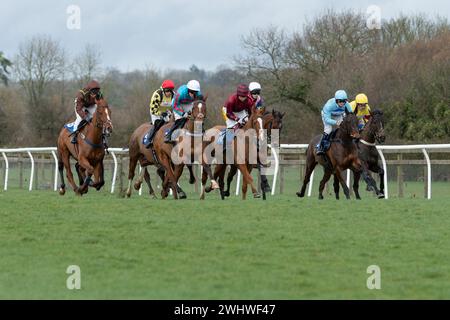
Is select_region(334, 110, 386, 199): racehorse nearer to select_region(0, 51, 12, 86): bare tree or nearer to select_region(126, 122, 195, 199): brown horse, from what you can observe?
select_region(126, 122, 195, 199): brown horse

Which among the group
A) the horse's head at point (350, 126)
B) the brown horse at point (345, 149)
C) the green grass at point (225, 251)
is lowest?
the green grass at point (225, 251)

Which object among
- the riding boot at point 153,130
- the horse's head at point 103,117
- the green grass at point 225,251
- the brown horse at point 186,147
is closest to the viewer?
the green grass at point 225,251

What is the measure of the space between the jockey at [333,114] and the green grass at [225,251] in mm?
4242

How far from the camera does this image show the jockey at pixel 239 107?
18438 millimetres

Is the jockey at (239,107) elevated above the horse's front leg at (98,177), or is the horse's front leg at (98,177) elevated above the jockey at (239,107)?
the jockey at (239,107)

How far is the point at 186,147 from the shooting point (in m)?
18.2

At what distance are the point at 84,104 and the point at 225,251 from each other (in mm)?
10102

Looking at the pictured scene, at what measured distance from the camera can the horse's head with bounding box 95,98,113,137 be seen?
61.8ft

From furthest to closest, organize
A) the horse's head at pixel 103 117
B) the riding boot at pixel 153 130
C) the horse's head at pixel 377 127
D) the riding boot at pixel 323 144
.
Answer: the horse's head at pixel 377 127 < the riding boot at pixel 153 130 < the riding boot at pixel 323 144 < the horse's head at pixel 103 117

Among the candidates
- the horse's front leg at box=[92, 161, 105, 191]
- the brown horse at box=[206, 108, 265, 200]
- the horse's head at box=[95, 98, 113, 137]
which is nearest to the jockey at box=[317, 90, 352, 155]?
the brown horse at box=[206, 108, 265, 200]

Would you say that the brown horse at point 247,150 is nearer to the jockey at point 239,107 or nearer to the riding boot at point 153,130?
the jockey at point 239,107

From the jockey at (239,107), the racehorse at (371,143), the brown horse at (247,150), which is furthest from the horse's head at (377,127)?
the jockey at (239,107)

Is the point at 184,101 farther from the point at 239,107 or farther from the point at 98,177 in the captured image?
the point at 98,177
